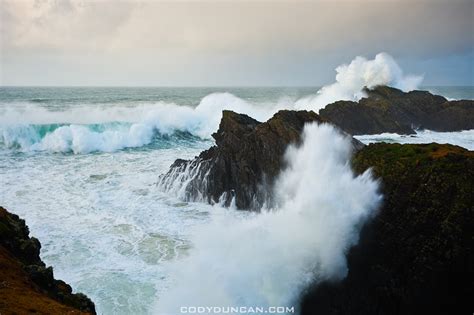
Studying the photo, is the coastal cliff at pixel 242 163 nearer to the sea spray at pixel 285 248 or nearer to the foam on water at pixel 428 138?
the sea spray at pixel 285 248

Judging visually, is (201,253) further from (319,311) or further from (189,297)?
(319,311)

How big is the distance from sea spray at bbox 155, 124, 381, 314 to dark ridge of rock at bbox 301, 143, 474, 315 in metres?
0.49

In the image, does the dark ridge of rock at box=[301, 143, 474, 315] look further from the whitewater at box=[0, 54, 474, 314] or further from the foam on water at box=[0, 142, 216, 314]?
the foam on water at box=[0, 142, 216, 314]

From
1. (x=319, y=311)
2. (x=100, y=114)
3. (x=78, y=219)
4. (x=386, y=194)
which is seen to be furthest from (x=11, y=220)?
(x=100, y=114)

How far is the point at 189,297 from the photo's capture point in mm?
11734

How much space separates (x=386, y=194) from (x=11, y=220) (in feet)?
36.5

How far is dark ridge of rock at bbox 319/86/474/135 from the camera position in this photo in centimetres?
3922

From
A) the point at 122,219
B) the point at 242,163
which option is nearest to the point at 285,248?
the point at 242,163

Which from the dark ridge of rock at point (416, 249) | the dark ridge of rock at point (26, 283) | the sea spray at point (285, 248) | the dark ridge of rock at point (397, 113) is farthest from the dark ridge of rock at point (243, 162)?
the dark ridge of rock at point (397, 113)

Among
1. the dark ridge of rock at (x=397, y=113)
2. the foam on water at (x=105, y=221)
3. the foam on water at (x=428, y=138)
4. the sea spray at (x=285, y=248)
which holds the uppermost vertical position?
the dark ridge of rock at (x=397, y=113)

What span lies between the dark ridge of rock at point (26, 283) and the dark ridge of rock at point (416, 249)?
6.54 m

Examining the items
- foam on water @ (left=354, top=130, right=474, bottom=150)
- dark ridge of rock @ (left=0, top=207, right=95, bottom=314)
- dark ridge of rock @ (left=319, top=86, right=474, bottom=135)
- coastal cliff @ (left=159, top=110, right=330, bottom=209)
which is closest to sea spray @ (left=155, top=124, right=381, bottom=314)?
coastal cliff @ (left=159, top=110, right=330, bottom=209)

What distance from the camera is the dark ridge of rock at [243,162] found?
1867 centimetres

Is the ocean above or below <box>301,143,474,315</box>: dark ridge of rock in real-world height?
below
